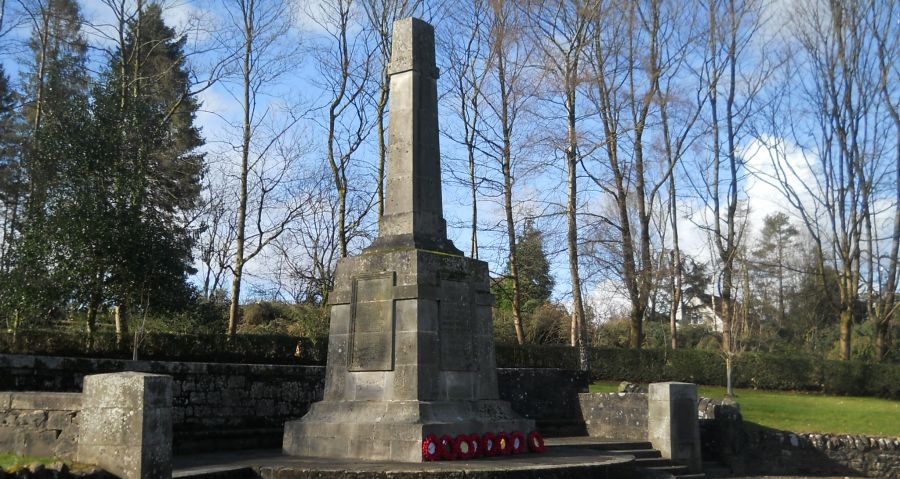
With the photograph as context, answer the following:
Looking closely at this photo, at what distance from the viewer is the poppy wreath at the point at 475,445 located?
11023 millimetres

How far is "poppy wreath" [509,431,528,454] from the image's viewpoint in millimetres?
11859

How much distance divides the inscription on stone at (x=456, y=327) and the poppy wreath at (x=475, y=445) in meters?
1.03

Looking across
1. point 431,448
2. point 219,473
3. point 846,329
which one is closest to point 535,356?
point 846,329

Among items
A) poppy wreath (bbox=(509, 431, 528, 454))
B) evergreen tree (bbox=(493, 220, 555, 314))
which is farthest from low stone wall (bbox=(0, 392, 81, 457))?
evergreen tree (bbox=(493, 220, 555, 314))

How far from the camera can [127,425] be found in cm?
765

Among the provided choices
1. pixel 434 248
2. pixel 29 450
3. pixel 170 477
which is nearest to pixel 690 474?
pixel 434 248

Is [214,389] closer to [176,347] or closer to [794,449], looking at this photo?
[176,347]

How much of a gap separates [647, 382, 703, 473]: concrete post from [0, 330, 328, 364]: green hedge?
27.6 ft

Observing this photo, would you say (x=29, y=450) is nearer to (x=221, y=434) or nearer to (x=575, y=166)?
(x=221, y=434)

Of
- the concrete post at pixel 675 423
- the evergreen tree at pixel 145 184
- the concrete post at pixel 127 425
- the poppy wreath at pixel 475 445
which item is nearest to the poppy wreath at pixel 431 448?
the poppy wreath at pixel 475 445

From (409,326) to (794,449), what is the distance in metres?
9.72

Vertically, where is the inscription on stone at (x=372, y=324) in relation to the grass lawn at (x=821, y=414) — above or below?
above

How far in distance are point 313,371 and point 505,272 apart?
14374mm

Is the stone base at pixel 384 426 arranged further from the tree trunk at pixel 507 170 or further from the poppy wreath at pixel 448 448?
the tree trunk at pixel 507 170
